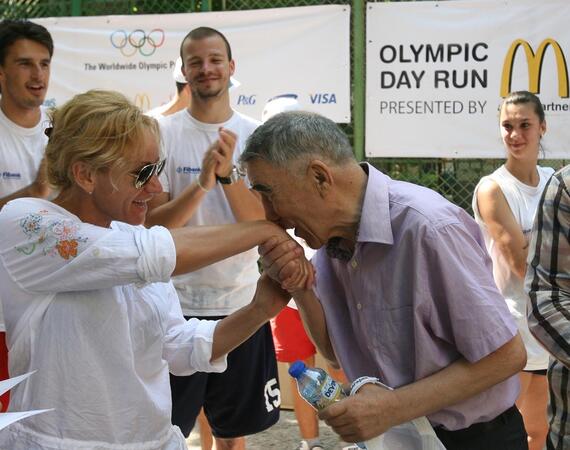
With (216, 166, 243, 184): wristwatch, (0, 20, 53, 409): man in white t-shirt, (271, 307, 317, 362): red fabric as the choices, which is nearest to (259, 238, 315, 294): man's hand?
(216, 166, 243, 184): wristwatch

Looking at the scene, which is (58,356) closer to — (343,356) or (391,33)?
(343,356)

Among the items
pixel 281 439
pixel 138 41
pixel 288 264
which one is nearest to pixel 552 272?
pixel 288 264

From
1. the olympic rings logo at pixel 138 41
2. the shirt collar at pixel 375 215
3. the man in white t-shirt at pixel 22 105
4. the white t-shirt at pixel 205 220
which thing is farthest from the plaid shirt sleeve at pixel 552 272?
the olympic rings logo at pixel 138 41

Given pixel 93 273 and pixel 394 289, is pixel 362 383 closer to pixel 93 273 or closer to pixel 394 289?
pixel 394 289

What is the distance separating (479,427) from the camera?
2.23 meters

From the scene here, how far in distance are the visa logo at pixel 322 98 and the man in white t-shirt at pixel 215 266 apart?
220cm

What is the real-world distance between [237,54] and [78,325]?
5010mm

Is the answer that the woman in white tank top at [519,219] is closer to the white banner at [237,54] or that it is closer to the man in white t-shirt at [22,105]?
the white banner at [237,54]

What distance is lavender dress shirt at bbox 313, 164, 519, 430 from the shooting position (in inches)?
78.4

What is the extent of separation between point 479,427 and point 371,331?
40 centimetres

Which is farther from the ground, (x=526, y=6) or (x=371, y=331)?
(x=526, y=6)

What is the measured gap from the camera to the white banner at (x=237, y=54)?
6523 millimetres

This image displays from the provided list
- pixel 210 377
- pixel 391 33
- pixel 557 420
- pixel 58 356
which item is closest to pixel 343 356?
pixel 557 420

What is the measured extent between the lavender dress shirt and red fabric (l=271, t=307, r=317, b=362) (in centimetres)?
281
